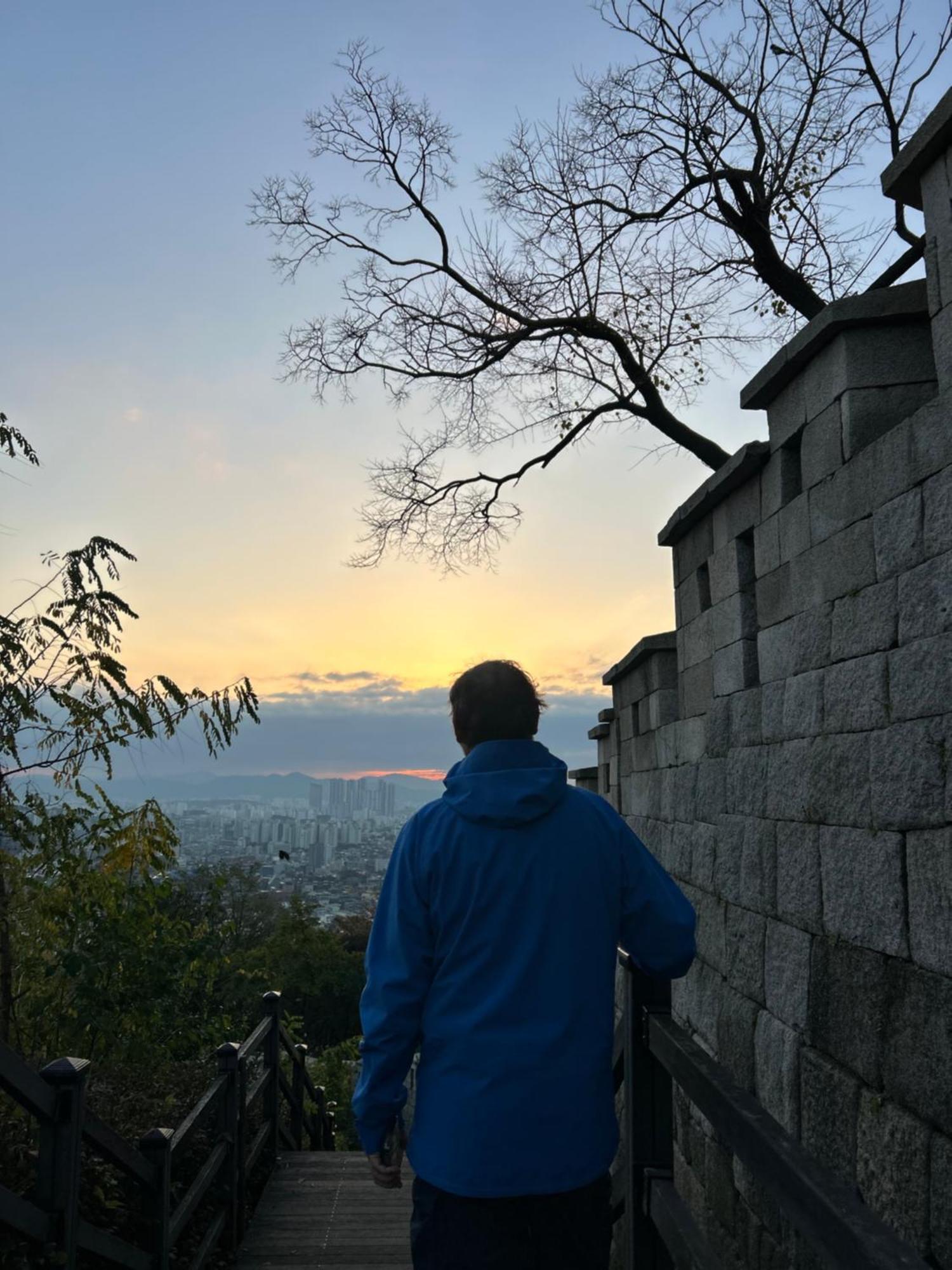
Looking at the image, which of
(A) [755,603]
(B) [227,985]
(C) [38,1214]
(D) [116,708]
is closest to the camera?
(C) [38,1214]

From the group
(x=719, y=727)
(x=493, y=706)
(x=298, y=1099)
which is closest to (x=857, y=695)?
(x=493, y=706)

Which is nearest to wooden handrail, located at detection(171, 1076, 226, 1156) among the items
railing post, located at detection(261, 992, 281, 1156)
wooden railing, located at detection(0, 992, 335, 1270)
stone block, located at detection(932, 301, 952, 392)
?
wooden railing, located at detection(0, 992, 335, 1270)

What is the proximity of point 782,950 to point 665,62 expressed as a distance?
387 inches

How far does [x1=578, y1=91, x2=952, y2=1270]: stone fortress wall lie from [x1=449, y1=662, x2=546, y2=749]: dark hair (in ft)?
2.98

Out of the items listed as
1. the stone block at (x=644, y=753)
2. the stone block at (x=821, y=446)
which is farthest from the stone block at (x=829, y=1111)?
the stone block at (x=644, y=753)

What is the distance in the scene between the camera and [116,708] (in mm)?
5574

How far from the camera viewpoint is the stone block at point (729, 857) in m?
3.54

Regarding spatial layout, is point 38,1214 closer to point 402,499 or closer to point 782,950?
point 782,950

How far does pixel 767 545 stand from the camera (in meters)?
3.43

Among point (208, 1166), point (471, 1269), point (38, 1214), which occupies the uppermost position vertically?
point (471, 1269)

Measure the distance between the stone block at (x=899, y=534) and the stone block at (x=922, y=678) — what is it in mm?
210

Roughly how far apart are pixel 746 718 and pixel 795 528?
761 mm

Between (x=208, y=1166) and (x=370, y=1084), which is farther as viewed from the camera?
(x=208, y=1166)

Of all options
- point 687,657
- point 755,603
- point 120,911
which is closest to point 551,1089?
point 755,603
